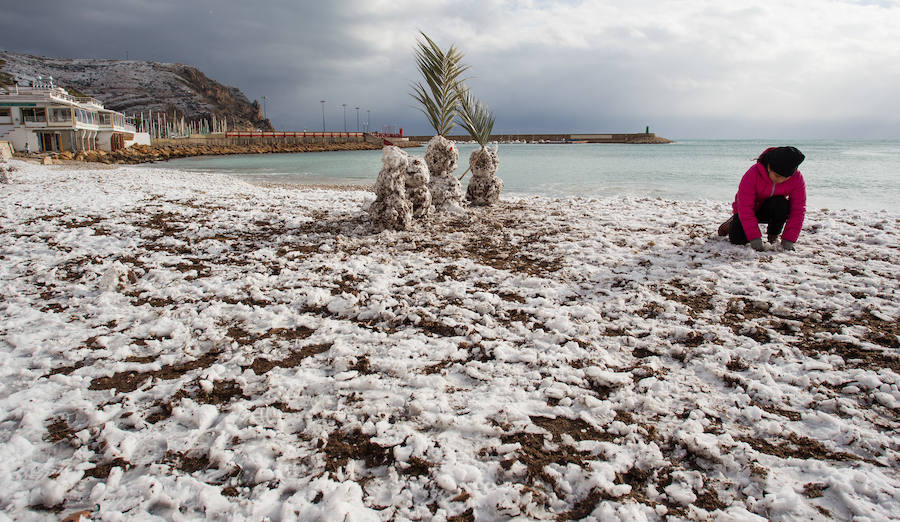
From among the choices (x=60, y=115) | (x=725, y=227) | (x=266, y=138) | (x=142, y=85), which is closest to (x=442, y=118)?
(x=725, y=227)

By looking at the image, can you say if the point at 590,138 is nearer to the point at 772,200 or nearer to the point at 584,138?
the point at 584,138

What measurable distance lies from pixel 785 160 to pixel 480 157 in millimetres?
5213

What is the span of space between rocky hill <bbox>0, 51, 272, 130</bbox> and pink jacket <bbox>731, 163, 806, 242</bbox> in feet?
502

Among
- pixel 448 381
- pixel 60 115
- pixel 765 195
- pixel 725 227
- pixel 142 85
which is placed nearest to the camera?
Result: pixel 448 381

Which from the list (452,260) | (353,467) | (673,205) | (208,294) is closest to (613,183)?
(673,205)

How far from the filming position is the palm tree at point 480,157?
864 centimetres

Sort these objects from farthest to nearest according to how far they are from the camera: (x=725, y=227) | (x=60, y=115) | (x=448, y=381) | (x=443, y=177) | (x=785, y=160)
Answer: (x=60, y=115)
(x=443, y=177)
(x=725, y=227)
(x=785, y=160)
(x=448, y=381)

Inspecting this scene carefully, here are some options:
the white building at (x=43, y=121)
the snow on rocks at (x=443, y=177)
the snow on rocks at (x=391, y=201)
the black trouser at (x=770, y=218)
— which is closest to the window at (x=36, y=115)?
the white building at (x=43, y=121)

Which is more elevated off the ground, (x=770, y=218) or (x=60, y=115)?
(x=60, y=115)

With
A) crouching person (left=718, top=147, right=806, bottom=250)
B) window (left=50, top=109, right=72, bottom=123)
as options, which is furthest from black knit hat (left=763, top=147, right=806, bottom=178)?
window (left=50, top=109, right=72, bottom=123)

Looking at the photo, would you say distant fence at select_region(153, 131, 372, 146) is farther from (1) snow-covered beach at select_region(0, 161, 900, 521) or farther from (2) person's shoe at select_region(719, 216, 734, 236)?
(2) person's shoe at select_region(719, 216, 734, 236)

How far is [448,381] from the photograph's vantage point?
2.98m

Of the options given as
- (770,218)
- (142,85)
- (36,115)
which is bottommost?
(770,218)

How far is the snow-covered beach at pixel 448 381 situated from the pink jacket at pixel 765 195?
32 cm
